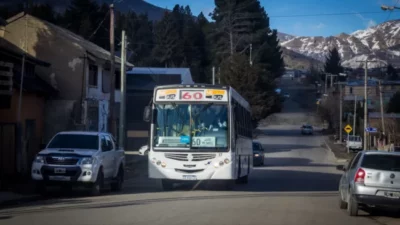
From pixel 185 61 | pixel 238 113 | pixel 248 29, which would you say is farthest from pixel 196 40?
pixel 238 113

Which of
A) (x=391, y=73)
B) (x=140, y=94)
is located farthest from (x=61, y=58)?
(x=391, y=73)

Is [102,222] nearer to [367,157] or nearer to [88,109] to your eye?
[367,157]

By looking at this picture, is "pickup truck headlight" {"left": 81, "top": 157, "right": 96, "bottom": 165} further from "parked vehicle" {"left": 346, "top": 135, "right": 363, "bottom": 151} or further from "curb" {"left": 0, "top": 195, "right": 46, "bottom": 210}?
"parked vehicle" {"left": 346, "top": 135, "right": 363, "bottom": 151}

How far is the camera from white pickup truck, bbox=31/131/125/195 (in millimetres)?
20203

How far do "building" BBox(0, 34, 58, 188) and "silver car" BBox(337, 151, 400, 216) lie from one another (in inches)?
476

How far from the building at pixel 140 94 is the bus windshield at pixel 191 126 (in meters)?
29.8

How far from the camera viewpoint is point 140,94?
58.2 meters

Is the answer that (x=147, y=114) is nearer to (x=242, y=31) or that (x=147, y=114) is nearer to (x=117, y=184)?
(x=117, y=184)

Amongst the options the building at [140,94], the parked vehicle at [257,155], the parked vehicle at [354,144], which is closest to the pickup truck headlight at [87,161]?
the parked vehicle at [257,155]

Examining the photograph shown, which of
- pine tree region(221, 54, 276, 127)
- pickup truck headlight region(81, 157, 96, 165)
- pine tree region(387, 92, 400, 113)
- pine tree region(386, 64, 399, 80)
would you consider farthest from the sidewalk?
pine tree region(386, 64, 399, 80)

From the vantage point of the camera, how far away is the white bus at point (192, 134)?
71.2 ft

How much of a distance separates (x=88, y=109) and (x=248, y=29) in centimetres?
4643

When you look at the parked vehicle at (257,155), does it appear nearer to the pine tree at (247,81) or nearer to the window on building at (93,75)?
the window on building at (93,75)

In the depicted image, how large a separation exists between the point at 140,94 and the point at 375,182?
43794mm
